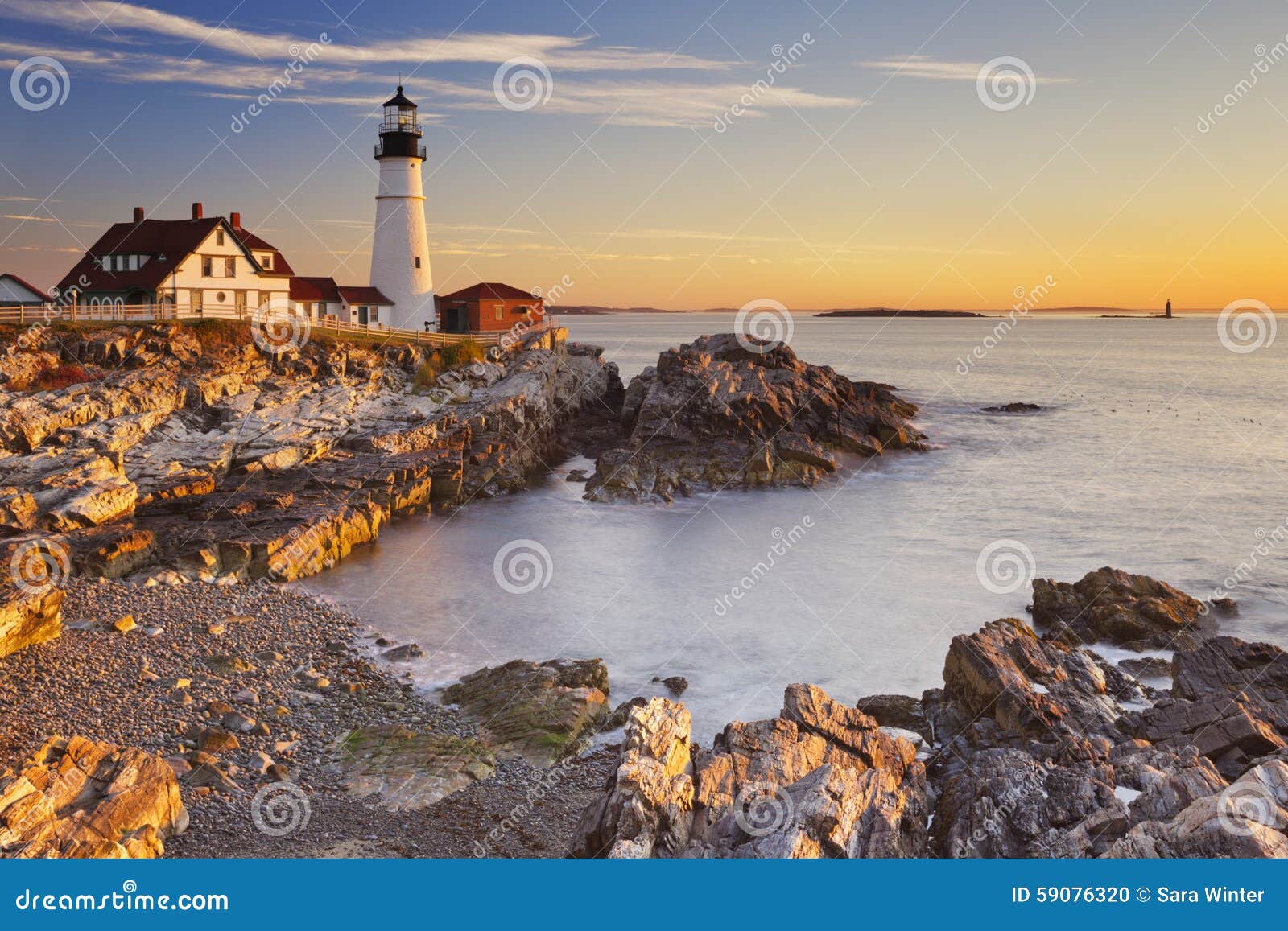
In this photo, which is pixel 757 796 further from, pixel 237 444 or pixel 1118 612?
pixel 237 444

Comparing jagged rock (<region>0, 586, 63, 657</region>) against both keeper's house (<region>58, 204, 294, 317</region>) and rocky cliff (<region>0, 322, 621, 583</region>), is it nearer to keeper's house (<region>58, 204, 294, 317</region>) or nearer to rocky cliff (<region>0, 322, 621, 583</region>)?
→ rocky cliff (<region>0, 322, 621, 583</region>)

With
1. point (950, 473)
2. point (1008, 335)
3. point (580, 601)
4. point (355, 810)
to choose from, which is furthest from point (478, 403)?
point (1008, 335)

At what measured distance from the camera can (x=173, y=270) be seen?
38.3 metres

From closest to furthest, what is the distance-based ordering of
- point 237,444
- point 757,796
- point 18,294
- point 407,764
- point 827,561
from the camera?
point 757,796
point 407,764
point 827,561
point 237,444
point 18,294

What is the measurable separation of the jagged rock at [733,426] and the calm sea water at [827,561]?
145cm

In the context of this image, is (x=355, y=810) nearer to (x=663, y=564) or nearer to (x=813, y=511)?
(x=663, y=564)

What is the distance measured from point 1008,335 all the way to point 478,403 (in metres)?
177

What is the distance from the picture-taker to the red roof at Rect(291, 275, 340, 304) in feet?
146

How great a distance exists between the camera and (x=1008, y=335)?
192m

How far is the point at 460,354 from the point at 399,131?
1248 centimetres

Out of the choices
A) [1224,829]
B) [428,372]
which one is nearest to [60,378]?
[428,372]

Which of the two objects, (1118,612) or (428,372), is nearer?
(1118,612)

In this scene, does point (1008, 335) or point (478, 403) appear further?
point (1008, 335)

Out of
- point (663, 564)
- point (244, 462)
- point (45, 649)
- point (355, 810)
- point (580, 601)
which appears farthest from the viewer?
point (244, 462)
